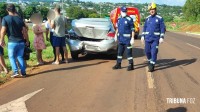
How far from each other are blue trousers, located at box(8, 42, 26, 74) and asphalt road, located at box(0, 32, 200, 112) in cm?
38

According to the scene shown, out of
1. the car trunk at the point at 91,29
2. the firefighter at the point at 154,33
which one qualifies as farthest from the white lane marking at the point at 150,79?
Answer: the car trunk at the point at 91,29

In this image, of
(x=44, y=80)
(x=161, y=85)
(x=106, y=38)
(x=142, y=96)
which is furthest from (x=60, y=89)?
(x=106, y=38)

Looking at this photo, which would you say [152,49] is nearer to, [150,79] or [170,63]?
[150,79]

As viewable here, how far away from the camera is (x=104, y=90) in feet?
25.9

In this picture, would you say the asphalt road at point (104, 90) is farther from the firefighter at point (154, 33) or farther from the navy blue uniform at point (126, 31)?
the navy blue uniform at point (126, 31)

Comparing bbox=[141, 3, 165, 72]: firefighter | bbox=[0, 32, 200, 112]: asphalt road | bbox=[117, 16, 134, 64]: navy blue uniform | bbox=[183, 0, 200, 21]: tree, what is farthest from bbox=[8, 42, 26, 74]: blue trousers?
bbox=[183, 0, 200, 21]: tree

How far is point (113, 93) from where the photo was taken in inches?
299

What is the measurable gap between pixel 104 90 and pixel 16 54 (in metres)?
2.96

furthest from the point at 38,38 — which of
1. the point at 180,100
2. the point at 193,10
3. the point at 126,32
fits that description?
the point at 193,10

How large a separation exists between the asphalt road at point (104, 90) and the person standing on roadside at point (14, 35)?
1.73ft

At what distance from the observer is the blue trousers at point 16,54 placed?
30.5 feet

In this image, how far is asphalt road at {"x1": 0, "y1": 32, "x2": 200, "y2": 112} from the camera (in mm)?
6516

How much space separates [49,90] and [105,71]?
2955mm

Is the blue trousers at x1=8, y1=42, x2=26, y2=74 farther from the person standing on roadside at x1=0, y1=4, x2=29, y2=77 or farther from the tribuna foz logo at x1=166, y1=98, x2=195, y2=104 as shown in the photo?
the tribuna foz logo at x1=166, y1=98, x2=195, y2=104
